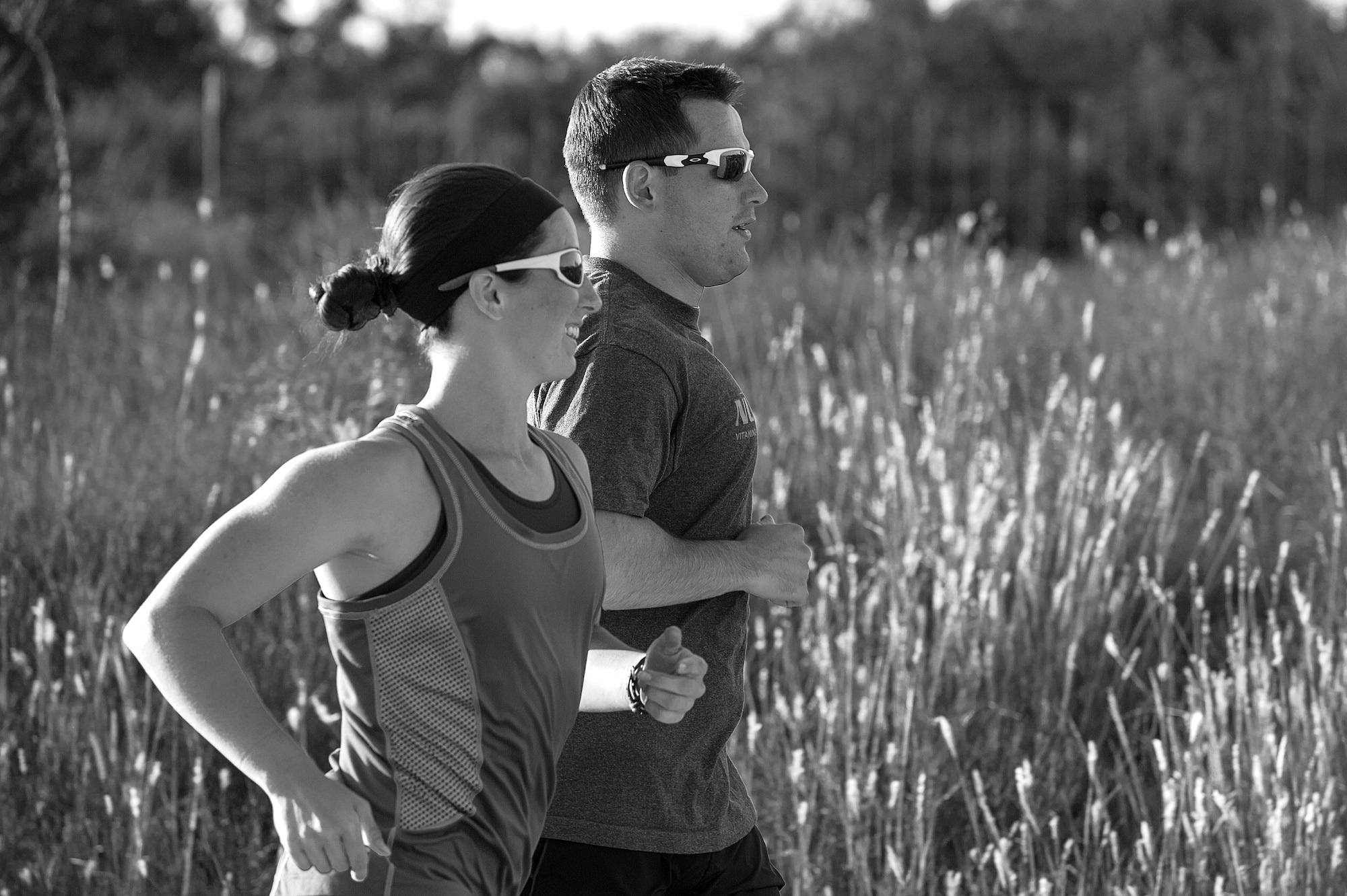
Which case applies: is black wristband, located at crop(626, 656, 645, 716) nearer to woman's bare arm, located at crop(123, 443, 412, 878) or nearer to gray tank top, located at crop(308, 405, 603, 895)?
gray tank top, located at crop(308, 405, 603, 895)

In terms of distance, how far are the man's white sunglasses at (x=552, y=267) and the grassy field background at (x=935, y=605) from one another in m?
0.46

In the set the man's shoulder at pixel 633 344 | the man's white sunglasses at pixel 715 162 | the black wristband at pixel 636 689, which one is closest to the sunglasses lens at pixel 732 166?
the man's white sunglasses at pixel 715 162

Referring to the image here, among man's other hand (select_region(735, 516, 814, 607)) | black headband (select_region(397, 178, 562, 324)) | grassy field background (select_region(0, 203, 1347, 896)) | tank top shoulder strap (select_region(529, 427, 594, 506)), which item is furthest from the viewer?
grassy field background (select_region(0, 203, 1347, 896))

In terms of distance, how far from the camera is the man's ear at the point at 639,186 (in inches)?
106

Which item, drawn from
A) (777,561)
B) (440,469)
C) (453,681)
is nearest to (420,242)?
(440,469)

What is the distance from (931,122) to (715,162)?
17.7 m

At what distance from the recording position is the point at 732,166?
2.76m

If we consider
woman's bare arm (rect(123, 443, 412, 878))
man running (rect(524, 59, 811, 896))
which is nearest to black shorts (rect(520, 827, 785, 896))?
man running (rect(524, 59, 811, 896))

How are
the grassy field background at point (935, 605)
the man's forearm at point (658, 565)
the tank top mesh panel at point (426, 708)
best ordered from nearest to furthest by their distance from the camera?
the tank top mesh panel at point (426, 708)
the man's forearm at point (658, 565)
the grassy field background at point (935, 605)

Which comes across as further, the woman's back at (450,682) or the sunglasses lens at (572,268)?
the sunglasses lens at (572,268)

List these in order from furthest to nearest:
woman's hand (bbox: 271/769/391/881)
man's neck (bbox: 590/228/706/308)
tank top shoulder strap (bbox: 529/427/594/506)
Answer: man's neck (bbox: 590/228/706/308) → tank top shoulder strap (bbox: 529/427/594/506) → woman's hand (bbox: 271/769/391/881)

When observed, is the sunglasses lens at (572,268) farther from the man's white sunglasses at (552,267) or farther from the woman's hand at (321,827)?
the woman's hand at (321,827)

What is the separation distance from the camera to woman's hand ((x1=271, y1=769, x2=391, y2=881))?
1774 millimetres

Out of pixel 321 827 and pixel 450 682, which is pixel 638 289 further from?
pixel 321 827
